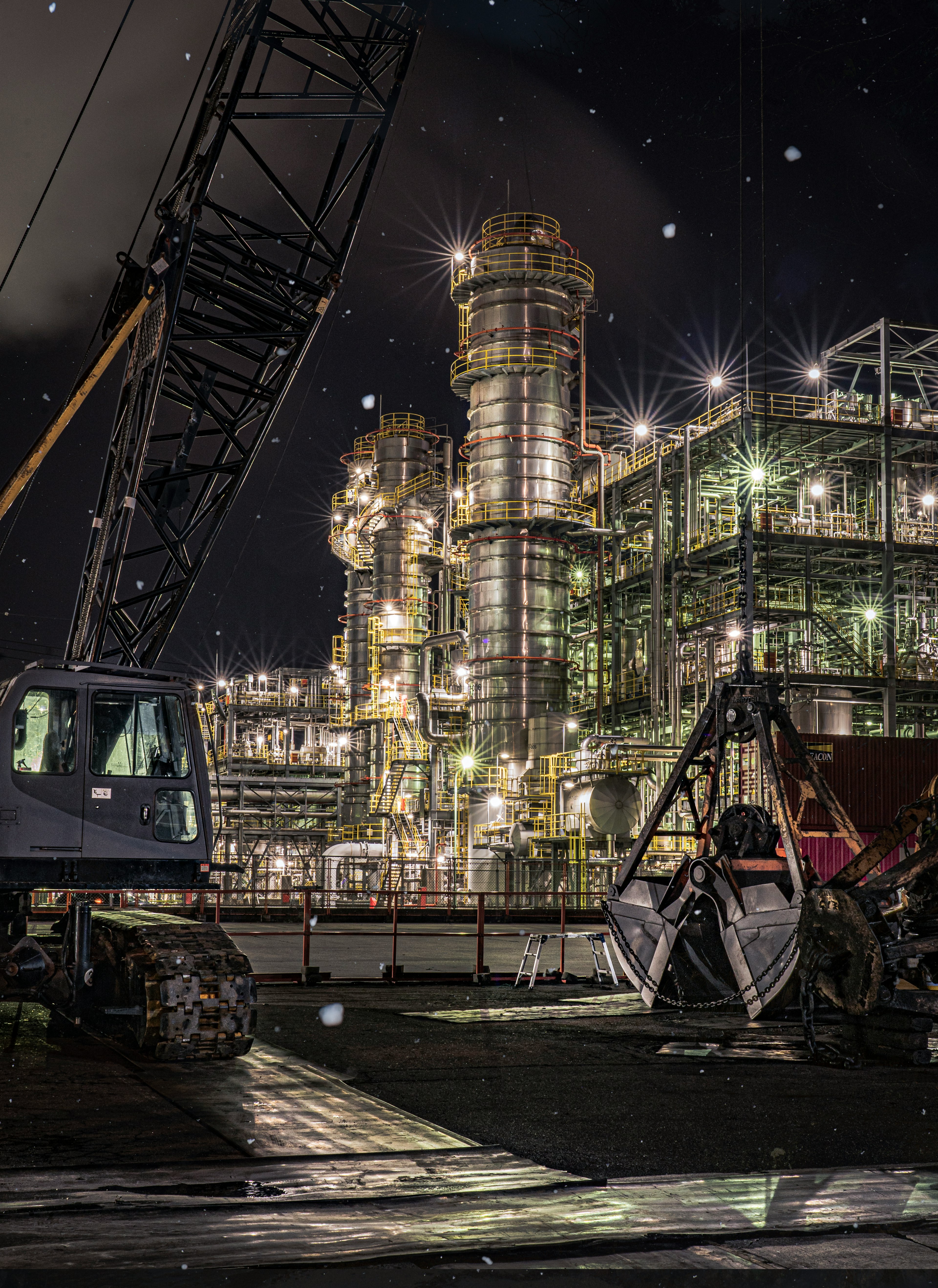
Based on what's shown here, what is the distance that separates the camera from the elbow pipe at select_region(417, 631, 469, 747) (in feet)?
143

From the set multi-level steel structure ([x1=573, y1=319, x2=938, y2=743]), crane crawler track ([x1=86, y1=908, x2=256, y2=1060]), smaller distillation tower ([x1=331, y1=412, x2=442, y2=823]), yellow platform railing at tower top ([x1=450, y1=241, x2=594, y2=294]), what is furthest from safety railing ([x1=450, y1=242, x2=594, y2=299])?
crane crawler track ([x1=86, y1=908, x2=256, y2=1060])

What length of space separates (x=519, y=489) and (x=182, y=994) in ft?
98.0

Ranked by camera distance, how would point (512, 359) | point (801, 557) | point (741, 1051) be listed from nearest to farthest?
point (741, 1051)
point (801, 557)
point (512, 359)

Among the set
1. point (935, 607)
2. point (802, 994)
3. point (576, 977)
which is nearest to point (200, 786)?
point (802, 994)

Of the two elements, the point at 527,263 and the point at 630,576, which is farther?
the point at 630,576

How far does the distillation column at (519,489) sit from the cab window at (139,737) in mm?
27469

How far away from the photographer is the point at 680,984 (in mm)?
14422

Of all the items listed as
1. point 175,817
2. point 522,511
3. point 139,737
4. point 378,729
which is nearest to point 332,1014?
point 175,817

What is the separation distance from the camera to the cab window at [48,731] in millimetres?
10422

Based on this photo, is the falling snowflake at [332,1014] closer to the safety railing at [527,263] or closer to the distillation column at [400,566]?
the safety railing at [527,263]

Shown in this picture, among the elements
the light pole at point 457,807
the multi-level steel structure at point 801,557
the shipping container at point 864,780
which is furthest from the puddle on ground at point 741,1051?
the light pole at point 457,807

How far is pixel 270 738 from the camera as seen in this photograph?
216ft

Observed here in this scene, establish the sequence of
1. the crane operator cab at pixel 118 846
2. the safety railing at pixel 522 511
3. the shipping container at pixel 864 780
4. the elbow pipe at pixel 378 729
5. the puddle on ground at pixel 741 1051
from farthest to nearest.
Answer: the elbow pipe at pixel 378 729 → the safety railing at pixel 522 511 → the shipping container at pixel 864 780 → the puddle on ground at pixel 741 1051 → the crane operator cab at pixel 118 846

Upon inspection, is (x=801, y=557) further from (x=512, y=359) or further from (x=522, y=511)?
(x=512, y=359)
